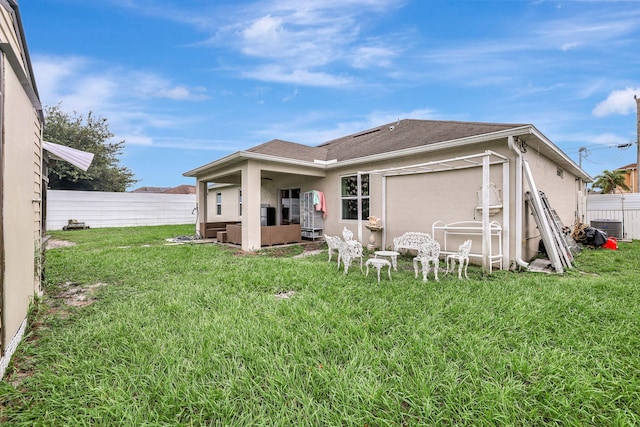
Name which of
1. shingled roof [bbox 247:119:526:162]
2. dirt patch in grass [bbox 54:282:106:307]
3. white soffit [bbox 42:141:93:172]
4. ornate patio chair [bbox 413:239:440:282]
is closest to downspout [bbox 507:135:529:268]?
shingled roof [bbox 247:119:526:162]

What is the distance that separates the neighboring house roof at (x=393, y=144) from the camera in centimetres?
632

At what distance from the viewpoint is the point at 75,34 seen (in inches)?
294

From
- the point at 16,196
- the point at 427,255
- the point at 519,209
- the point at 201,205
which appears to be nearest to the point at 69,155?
the point at 16,196

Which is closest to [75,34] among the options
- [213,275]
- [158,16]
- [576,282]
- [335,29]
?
[158,16]

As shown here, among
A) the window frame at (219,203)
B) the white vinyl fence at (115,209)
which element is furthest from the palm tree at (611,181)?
the white vinyl fence at (115,209)

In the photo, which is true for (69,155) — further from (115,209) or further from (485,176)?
(115,209)

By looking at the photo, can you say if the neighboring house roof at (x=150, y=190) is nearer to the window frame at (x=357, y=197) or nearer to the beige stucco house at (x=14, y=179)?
the window frame at (x=357, y=197)

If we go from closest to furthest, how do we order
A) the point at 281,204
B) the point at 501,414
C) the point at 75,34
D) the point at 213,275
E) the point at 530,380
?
1. the point at 501,414
2. the point at 530,380
3. the point at 213,275
4. the point at 75,34
5. the point at 281,204

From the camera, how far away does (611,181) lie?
1814 cm

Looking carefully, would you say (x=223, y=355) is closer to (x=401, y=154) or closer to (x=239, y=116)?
(x=401, y=154)

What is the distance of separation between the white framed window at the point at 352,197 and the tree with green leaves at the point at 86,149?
68.0 feet

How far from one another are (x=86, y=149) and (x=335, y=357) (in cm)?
2642

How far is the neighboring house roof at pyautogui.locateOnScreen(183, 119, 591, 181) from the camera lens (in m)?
6.32

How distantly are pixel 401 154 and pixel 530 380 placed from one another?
20.8ft
